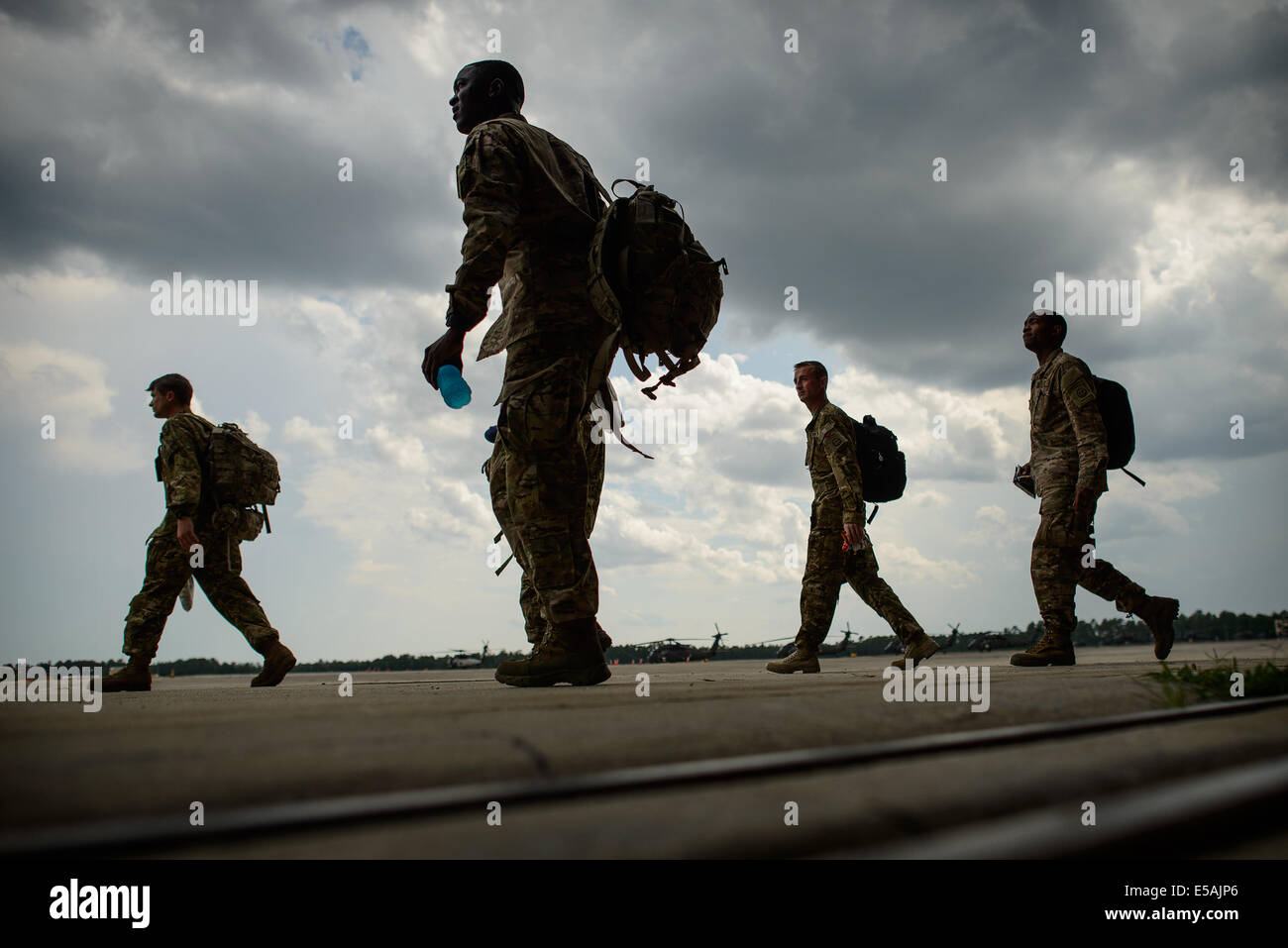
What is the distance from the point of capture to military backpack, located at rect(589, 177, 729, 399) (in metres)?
2.93

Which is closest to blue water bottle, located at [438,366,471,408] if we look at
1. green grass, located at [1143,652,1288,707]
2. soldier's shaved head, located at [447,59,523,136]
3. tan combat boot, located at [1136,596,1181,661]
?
soldier's shaved head, located at [447,59,523,136]

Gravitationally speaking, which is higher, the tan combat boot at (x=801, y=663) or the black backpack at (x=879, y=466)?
the black backpack at (x=879, y=466)

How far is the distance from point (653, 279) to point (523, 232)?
1.86 ft

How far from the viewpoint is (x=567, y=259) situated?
3119mm

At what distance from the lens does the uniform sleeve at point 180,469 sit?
4504 mm

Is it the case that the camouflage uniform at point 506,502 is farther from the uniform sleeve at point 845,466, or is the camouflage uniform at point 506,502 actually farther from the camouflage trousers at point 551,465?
the uniform sleeve at point 845,466

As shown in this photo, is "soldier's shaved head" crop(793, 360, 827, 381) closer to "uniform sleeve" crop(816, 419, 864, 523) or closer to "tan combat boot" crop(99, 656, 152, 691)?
"uniform sleeve" crop(816, 419, 864, 523)

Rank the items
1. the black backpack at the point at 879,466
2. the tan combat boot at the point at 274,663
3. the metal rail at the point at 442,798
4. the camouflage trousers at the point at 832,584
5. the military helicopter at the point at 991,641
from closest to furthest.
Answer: the metal rail at the point at 442,798
the tan combat boot at the point at 274,663
the camouflage trousers at the point at 832,584
the black backpack at the point at 879,466
the military helicopter at the point at 991,641

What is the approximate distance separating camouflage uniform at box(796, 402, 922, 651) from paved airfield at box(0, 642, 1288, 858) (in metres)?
3.94

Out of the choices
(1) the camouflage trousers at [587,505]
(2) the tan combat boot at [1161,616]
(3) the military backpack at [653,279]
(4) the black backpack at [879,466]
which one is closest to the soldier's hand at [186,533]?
(1) the camouflage trousers at [587,505]

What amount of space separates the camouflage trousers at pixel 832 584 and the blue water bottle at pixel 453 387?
10.5 feet
